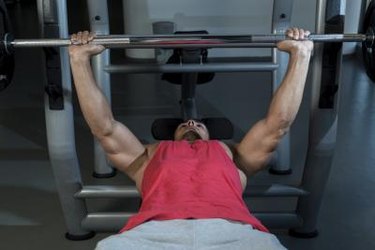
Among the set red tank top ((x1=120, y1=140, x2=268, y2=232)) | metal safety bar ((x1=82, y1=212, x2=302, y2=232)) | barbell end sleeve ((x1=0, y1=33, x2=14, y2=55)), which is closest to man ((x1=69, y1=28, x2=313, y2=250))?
red tank top ((x1=120, y1=140, x2=268, y2=232))

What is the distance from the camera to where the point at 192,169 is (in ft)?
5.29

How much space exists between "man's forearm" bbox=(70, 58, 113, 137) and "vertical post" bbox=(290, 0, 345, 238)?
89 centimetres

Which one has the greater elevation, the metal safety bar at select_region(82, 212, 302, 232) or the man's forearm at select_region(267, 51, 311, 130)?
the man's forearm at select_region(267, 51, 311, 130)

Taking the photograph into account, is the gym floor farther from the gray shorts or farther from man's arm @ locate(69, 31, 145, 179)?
the gray shorts

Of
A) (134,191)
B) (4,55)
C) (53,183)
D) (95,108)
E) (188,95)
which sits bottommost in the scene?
(53,183)

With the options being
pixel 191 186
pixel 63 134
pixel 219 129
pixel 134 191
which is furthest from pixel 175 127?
pixel 191 186

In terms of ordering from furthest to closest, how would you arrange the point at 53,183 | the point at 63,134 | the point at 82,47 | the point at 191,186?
the point at 53,183 < the point at 63,134 < the point at 82,47 < the point at 191,186

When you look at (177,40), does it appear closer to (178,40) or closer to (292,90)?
(178,40)

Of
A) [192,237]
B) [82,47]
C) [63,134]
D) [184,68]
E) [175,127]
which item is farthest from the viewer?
[175,127]

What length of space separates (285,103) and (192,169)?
1.27ft

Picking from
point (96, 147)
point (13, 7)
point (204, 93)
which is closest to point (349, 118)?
point (204, 93)

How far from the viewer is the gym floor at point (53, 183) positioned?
2209mm

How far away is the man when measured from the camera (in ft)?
4.56

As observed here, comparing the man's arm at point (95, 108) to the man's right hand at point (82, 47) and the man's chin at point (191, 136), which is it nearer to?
the man's right hand at point (82, 47)
